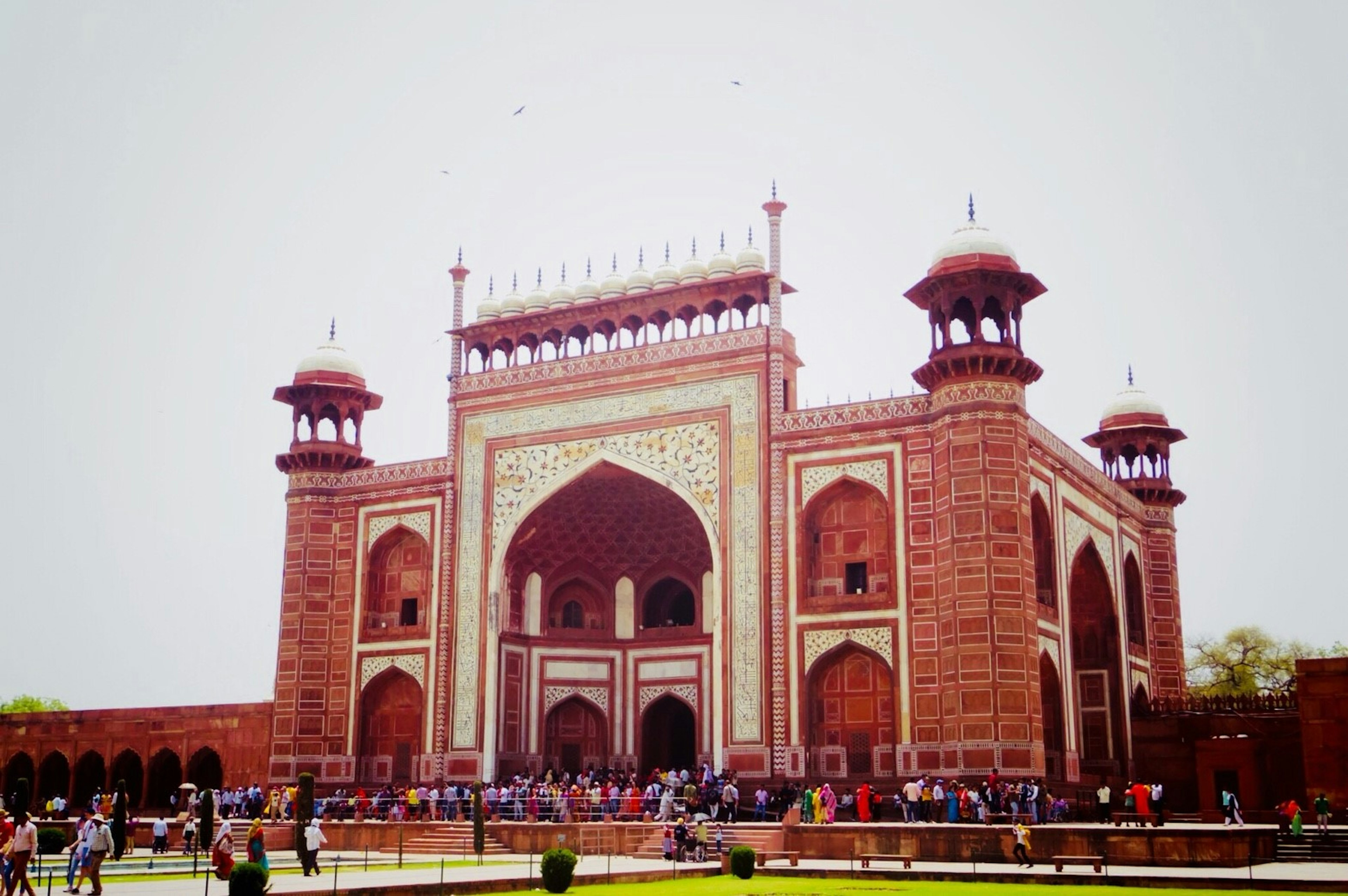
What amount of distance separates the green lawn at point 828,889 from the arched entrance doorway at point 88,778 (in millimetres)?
19387

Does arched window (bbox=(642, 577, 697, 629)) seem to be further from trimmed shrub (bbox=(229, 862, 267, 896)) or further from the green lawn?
trimmed shrub (bbox=(229, 862, 267, 896))

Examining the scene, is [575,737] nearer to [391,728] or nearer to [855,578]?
[391,728]

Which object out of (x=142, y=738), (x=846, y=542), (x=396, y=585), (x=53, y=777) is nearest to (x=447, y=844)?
(x=396, y=585)

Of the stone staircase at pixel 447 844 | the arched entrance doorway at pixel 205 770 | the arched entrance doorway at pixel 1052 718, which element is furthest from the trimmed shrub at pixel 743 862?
the arched entrance doorway at pixel 205 770

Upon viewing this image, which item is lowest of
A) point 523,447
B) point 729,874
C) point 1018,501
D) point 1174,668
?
point 729,874

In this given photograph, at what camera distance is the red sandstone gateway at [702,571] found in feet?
72.4

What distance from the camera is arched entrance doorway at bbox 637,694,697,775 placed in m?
27.0

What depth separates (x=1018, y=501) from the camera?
21.8 metres

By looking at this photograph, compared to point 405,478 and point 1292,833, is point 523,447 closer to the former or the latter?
point 405,478

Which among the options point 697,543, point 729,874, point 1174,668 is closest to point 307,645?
point 697,543

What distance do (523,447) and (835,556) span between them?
6.32 m

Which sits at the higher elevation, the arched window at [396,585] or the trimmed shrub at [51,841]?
the arched window at [396,585]

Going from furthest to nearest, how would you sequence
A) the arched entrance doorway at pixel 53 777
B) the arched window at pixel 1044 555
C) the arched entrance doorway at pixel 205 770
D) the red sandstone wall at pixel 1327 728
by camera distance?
the arched entrance doorway at pixel 53 777, the arched entrance doorway at pixel 205 770, the arched window at pixel 1044 555, the red sandstone wall at pixel 1327 728

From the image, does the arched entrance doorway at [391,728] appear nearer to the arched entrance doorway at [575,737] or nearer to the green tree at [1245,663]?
the arched entrance doorway at [575,737]
